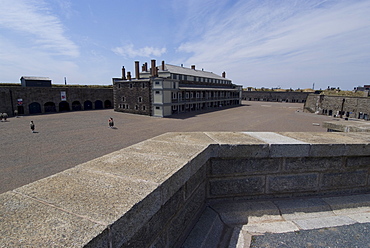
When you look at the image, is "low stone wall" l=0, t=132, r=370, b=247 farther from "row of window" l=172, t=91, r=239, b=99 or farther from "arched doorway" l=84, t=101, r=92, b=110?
"arched doorway" l=84, t=101, r=92, b=110

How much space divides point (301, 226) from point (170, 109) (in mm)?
32139

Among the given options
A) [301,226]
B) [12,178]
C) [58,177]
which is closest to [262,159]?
[301,226]

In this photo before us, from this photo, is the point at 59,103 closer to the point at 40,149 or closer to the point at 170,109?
the point at 170,109

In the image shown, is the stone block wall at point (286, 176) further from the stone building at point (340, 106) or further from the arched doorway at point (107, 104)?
the arched doorway at point (107, 104)

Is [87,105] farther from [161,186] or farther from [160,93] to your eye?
[161,186]

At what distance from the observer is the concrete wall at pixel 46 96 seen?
31.0 meters

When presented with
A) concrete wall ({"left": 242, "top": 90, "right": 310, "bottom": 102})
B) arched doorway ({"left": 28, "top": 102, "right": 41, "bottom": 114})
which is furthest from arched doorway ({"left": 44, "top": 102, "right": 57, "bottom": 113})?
concrete wall ({"left": 242, "top": 90, "right": 310, "bottom": 102})

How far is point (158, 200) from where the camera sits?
172cm

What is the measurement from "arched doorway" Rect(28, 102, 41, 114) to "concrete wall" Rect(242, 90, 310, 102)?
71.6 m

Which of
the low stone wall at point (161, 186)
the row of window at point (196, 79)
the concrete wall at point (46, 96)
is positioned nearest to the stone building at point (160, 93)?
the row of window at point (196, 79)

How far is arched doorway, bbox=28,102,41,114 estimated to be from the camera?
34.1 m

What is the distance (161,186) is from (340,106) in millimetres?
45662

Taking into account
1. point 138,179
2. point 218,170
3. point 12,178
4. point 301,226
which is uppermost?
point 138,179

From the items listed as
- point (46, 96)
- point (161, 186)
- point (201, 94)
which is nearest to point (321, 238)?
point (161, 186)
